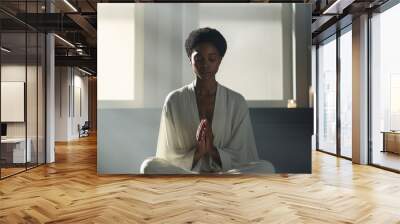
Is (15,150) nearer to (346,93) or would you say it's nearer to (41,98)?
(41,98)

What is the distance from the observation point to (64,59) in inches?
504

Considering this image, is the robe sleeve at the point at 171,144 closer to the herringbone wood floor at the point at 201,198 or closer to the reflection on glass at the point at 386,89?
the herringbone wood floor at the point at 201,198

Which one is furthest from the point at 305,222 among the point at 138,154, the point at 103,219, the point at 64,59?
the point at 64,59

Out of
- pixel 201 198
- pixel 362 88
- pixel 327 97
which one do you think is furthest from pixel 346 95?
pixel 201 198

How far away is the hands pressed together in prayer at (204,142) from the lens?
628 centimetres

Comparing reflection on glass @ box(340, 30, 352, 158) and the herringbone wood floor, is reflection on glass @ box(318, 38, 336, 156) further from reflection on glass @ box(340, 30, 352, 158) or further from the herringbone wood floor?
the herringbone wood floor

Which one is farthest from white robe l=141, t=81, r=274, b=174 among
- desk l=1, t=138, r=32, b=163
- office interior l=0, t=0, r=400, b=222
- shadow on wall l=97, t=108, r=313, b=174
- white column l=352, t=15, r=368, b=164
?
white column l=352, t=15, r=368, b=164

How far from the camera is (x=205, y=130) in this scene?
247 inches

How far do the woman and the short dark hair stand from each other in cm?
4

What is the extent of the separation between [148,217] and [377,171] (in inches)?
193

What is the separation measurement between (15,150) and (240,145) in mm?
4050

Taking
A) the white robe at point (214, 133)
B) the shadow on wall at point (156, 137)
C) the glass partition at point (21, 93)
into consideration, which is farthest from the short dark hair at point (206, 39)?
the glass partition at point (21, 93)

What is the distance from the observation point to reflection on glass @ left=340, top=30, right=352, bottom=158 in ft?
28.7

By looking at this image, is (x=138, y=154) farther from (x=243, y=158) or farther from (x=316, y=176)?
(x=316, y=176)
